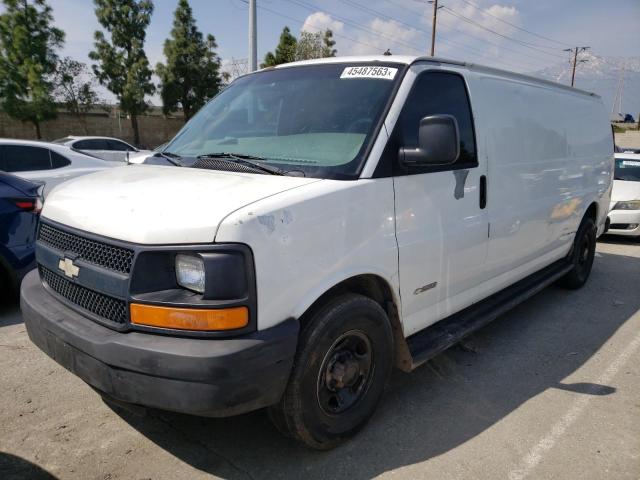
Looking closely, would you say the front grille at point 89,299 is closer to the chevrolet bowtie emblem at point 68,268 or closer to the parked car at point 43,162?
the chevrolet bowtie emblem at point 68,268

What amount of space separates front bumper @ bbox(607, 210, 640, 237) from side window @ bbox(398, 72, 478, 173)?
6.74 meters

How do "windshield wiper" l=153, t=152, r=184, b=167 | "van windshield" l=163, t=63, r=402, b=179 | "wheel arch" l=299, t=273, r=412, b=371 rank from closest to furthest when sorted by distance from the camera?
"wheel arch" l=299, t=273, r=412, b=371, "van windshield" l=163, t=63, r=402, b=179, "windshield wiper" l=153, t=152, r=184, b=167

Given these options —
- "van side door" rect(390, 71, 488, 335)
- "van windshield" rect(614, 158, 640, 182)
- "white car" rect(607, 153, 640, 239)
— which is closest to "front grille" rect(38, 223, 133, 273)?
"van side door" rect(390, 71, 488, 335)

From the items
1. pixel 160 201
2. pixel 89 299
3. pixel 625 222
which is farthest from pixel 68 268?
pixel 625 222

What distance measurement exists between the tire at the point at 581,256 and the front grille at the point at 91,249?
495cm

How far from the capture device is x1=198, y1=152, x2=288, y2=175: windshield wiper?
2701mm

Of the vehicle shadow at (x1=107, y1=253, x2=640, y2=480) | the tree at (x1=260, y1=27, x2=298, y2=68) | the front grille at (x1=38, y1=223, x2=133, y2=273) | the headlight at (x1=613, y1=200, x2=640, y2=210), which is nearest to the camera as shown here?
the front grille at (x1=38, y1=223, x2=133, y2=273)

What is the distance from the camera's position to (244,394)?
7.06 ft

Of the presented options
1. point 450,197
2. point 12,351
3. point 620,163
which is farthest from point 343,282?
point 620,163

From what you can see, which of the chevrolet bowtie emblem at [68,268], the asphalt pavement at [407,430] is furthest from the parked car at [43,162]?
the chevrolet bowtie emblem at [68,268]

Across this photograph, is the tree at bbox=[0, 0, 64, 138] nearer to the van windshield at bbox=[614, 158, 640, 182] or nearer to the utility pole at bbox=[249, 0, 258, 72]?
the utility pole at bbox=[249, 0, 258, 72]

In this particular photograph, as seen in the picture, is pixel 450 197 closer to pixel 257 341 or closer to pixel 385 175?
pixel 385 175

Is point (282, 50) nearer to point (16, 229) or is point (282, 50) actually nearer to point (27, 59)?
point (27, 59)

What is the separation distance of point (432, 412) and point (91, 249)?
7.45 ft
